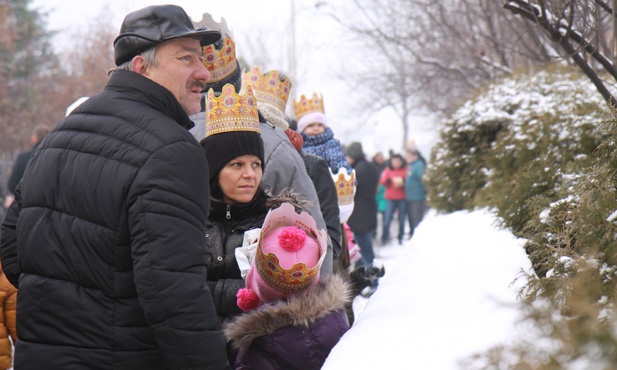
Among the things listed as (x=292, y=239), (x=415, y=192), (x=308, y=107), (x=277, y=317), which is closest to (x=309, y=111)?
(x=308, y=107)

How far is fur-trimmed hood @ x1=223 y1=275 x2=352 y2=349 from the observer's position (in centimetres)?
300

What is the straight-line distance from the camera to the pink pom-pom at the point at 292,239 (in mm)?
3068

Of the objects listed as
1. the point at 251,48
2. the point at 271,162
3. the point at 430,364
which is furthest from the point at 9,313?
the point at 251,48

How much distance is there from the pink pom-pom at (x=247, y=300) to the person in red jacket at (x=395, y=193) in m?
12.3

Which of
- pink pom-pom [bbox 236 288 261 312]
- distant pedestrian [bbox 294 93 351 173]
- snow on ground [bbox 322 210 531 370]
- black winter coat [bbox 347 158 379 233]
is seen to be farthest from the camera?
black winter coat [bbox 347 158 379 233]

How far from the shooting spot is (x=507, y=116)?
7680mm

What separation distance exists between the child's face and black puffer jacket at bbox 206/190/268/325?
109 inches

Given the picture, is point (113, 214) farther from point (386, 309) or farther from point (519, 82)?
point (519, 82)

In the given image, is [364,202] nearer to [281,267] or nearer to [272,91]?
[272,91]

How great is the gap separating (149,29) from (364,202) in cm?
846

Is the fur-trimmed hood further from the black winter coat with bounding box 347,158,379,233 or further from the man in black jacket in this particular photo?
the black winter coat with bounding box 347,158,379,233

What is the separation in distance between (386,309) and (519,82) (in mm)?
5649

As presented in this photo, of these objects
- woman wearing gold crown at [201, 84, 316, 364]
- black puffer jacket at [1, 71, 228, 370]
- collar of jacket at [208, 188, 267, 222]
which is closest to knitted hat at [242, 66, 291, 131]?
woman wearing gold crown at [201, 84, 316, 364]

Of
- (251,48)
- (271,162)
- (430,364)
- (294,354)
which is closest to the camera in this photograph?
(430,364)
